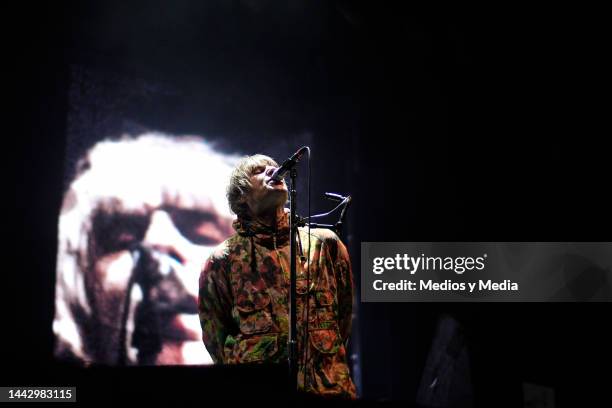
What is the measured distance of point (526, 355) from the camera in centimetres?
469

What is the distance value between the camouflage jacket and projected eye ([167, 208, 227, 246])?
7.10 feet

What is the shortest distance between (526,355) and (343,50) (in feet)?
10.7

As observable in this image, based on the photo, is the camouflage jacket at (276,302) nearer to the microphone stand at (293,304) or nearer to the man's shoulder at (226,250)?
the man's shoulder at (226,250)

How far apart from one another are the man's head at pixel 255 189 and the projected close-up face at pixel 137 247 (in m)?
2.11

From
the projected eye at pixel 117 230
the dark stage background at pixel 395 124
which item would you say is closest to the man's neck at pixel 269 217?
the dark stage background at pixel 395 124

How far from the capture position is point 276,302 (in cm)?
329

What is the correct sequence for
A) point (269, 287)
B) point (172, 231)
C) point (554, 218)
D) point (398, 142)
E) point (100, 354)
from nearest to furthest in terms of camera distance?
point (269, 287), point (554, 218), point (100, 354), point (172, 231), point (398, 142)

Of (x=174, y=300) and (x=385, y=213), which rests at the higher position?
(x=385, y=213)

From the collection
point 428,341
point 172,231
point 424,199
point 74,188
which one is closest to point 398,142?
point 424,199

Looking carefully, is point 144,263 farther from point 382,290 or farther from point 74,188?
point 382,290

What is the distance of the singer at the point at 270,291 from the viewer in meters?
3.18

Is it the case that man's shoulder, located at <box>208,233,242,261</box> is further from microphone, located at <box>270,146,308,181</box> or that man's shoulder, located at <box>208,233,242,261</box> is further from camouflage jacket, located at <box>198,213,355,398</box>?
microphone, located at <box>270,146,308,181</box>

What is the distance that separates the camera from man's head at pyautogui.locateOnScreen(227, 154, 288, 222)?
→ 3.36m

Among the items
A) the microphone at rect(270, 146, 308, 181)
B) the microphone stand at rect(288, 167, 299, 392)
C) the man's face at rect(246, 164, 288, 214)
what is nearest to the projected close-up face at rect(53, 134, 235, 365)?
the man's face at rect(246, 164, 288, 214)
